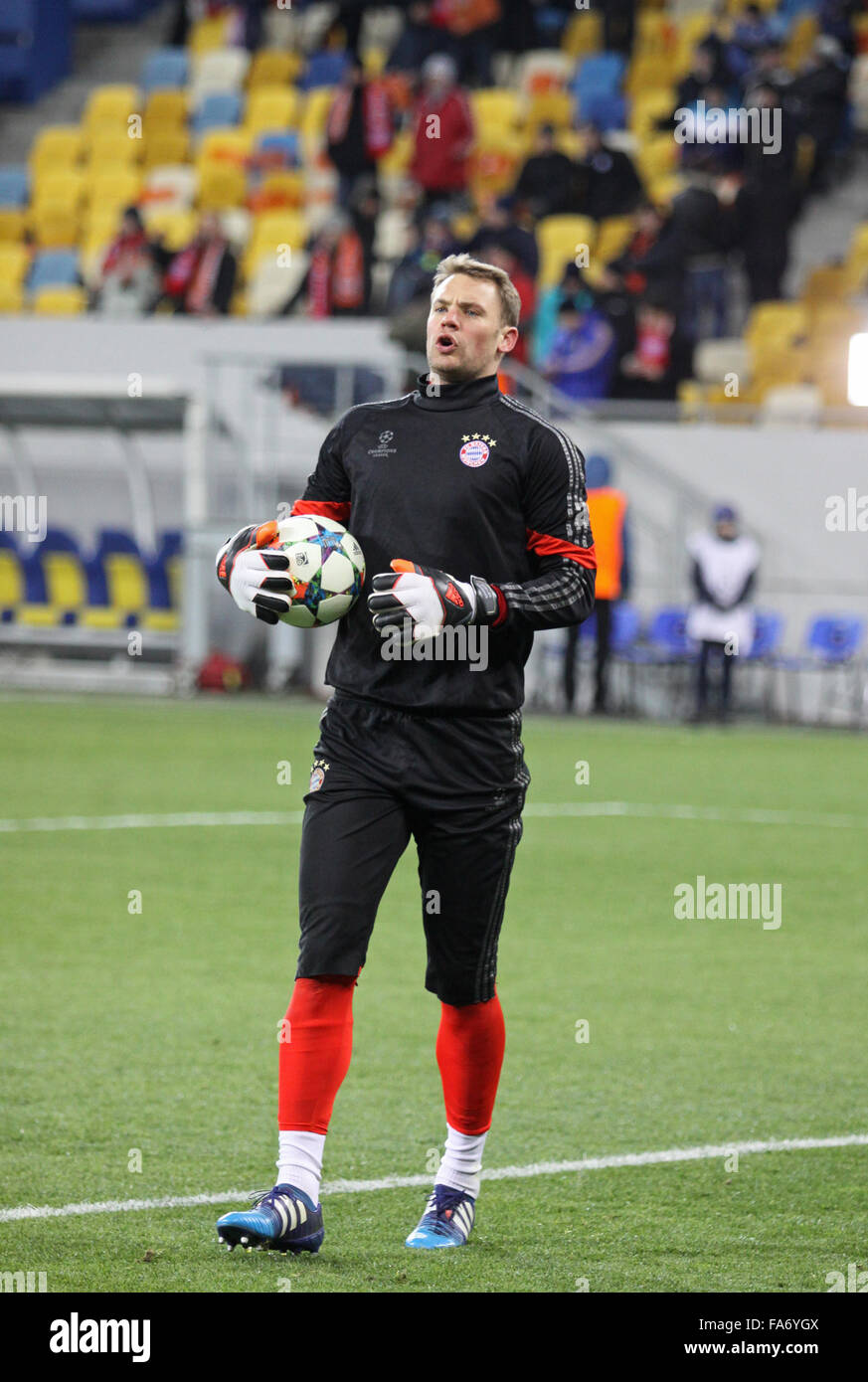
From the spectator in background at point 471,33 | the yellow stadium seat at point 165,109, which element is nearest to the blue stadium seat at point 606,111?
the spectator in background at point 471,33

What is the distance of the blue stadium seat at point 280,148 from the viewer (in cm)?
2570

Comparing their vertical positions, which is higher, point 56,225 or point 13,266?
point 56,225

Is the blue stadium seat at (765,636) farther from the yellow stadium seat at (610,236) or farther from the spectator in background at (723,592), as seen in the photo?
the yellow stadium seat at (610,236)

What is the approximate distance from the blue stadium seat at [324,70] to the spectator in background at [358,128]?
13.4ft

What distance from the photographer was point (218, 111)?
27500 millimetres

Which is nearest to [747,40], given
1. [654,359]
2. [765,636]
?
[654,359]

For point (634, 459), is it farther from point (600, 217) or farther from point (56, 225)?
point (56, 225)

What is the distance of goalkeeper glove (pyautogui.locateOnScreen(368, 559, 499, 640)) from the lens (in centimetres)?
438

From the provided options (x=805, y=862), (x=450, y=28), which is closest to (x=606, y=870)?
(x=805, y=862)

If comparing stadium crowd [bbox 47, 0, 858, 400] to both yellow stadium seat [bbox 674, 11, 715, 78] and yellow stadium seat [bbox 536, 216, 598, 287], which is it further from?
yellow stadium seat [bbox 674, 11, 715, 78]

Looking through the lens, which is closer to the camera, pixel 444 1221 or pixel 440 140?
pixel 444 1221

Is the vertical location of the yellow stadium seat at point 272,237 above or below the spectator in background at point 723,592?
above

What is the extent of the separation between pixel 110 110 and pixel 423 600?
25.5 m

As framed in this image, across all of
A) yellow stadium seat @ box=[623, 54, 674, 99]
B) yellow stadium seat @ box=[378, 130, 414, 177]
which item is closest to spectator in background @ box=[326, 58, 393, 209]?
yellow stadium seat @ box=[378, 130, 414, 177]
